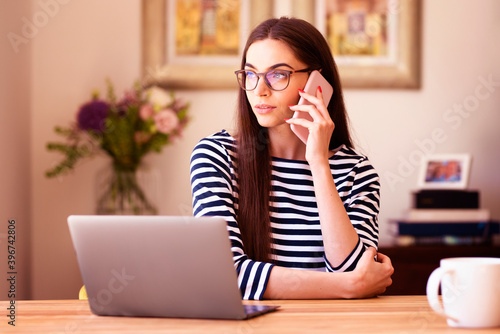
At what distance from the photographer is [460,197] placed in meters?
3.08

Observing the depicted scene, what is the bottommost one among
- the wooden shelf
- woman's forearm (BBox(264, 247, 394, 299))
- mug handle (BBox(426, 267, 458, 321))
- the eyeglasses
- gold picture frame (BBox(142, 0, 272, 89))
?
the wooden shelf

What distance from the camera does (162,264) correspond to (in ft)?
3.44

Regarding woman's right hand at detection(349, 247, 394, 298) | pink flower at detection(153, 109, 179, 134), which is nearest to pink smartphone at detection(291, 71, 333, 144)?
woman's right hand at detection(349, 247, 394, 298)

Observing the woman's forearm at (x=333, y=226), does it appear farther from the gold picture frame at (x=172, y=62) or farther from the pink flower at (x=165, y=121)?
the gold picture frame at (x=172, y=62)

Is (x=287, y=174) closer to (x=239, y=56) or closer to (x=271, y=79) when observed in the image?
(x=271, y=79)

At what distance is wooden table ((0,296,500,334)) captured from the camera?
989 mm

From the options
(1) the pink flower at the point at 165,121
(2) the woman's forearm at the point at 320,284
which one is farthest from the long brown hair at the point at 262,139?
(1) the pink flower at the point at 165,121

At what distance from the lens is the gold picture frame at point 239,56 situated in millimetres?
3262

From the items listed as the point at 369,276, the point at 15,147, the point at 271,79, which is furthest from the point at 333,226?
the point at 15,147

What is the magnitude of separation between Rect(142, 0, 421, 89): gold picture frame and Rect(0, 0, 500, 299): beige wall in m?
0.05

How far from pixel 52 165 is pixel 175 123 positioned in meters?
0.68

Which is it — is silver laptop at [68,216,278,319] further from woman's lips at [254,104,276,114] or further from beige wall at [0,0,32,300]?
beige wall at [0,0,32,300]

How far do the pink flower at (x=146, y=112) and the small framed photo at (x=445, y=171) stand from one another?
4.33ft

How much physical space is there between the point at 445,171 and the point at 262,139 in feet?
5.23
